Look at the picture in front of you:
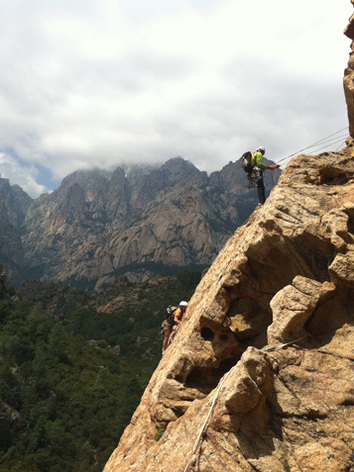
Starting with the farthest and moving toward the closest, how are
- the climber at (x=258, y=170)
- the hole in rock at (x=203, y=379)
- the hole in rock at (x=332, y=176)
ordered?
the climber at (x=258, y=170), the hole in rock at (x=332, y=176), the hole in rock at (x=203, y=379)

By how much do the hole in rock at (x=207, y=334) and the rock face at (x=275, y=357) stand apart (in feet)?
0.13

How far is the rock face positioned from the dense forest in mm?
47977

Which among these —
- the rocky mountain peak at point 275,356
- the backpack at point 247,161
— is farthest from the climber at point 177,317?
the backpack at point 247,161

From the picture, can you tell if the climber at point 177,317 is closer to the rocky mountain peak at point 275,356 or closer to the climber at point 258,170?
the rocky mountain peak at point 275,356

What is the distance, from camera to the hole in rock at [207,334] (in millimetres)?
12989

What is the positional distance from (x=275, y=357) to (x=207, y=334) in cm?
422

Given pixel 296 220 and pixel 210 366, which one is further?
pixel 210 366

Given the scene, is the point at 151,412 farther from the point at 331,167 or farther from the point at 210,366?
the point at 331,167

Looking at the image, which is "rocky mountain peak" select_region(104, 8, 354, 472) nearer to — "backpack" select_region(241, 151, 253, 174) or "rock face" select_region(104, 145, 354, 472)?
"rock face" select_region(104, 145, 354, 472)

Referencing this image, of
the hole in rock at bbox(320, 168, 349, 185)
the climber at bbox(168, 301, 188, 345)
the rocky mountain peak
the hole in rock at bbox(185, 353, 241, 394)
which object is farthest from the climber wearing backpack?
the hole in rock at bbox(185, 353, 241, 394)

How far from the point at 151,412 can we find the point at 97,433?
58.0 m

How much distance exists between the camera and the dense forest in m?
54.3

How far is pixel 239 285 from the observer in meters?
12.7

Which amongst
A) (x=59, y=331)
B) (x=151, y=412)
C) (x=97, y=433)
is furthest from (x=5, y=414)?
(x=151, y=412)
